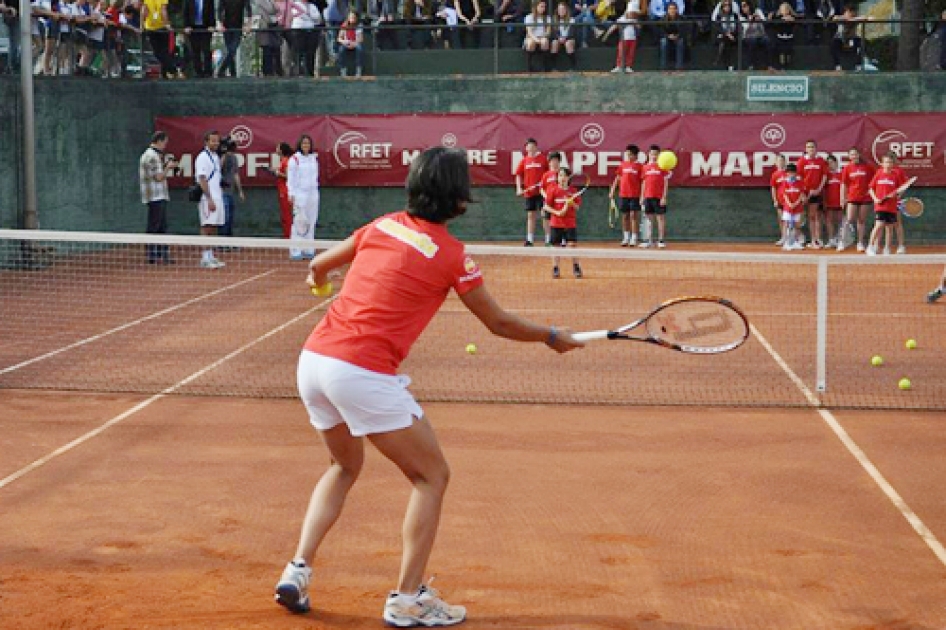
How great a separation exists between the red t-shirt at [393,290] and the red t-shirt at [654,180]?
20.2 meters

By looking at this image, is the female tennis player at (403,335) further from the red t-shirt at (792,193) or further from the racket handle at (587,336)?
the red t-shirt at (792,193)

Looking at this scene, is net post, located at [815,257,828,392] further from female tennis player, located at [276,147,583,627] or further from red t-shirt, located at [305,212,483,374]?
red t-shirt, located at [305,212,483,374]

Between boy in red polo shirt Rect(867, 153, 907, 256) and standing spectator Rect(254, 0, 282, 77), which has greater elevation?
standing spectator Rect(254, 0, 282, 77)

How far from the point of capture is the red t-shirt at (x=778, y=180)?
25844mm

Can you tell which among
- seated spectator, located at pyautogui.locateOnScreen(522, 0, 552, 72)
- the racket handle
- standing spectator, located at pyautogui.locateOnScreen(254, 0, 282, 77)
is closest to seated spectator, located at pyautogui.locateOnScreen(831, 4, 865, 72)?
seated spectator, located at pyautogui.locateOnScreen(522, 0, 552, 72)

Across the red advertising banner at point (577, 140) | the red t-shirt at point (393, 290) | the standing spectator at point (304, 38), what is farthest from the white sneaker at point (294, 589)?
the standing spectator at point (304, 38)

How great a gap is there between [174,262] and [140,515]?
49.2 ft

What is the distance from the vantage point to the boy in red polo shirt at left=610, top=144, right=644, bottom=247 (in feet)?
85.0

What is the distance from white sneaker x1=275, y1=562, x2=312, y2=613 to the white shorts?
0.73 metres

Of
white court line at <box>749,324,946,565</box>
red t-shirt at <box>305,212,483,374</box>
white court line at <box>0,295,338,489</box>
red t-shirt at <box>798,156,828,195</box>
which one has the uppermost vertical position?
red t-shirt at <box>798,156,828,195</box>

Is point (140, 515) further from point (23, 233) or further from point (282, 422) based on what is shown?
point (23, 233)

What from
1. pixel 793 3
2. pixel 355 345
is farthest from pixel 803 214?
pixel 355 345

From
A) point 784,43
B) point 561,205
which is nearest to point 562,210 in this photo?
point 561,205

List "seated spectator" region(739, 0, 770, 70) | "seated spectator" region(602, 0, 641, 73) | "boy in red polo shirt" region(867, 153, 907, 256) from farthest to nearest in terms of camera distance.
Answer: "seated spectator" region(602, 0, 641, 73), "seated spectator" region(739, 0, 770, 70), "boy in red polo shirt" region(867, 153, 907, 256)
